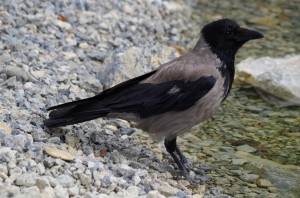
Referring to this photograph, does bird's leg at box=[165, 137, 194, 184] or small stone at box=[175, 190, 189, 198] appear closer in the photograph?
small stone at box=[175, 190, 189, 198]

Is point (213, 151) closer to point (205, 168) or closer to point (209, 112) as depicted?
point (205, 168)

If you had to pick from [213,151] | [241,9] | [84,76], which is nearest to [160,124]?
[213,151]

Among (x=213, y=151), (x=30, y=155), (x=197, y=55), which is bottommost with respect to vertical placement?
(x=213, y=151)

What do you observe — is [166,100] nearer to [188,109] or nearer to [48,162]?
[188,109]

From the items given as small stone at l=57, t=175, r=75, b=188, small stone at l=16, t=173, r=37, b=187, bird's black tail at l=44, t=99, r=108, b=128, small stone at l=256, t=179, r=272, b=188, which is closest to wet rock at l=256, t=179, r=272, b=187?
small stone at l=256, t=179, r=272, b=188

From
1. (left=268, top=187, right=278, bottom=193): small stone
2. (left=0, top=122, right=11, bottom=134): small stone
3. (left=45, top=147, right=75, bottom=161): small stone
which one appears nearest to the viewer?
(left=45, top=147, right=75, bottom=161): small stone

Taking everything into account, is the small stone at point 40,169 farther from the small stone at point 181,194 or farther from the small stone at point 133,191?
the small stone at point 181,194

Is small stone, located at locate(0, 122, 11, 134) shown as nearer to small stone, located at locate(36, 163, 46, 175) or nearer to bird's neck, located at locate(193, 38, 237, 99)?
small stone, located at locate(36, 163, 46, 175)

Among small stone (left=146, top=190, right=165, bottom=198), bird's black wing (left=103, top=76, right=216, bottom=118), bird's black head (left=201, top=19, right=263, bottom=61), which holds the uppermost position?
bird's black head (left=201, top=19, right=263, bottom=61)

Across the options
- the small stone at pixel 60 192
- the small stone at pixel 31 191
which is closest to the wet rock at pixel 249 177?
the small stone at pixel 60 192
